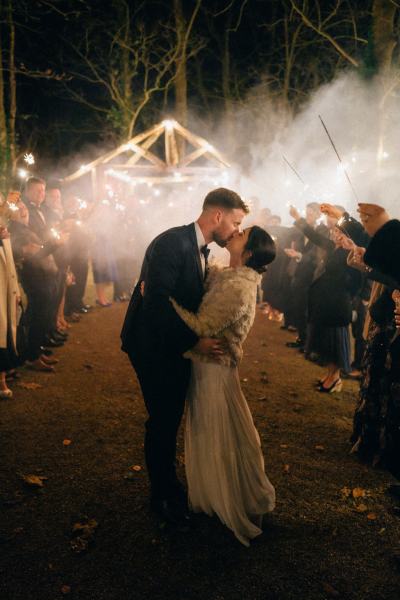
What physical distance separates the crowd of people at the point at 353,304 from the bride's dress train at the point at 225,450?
130 cm

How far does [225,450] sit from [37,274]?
496 centimetres

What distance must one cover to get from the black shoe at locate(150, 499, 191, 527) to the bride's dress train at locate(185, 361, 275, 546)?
0.28 metres

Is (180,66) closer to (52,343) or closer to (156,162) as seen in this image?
(156,162)

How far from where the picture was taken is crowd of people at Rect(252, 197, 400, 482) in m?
3.55

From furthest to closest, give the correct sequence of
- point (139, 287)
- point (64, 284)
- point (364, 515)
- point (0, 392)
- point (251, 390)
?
point (64, 284) → point (251, 390) → point (0, 392) → point (364, 515) → point (139, 287)

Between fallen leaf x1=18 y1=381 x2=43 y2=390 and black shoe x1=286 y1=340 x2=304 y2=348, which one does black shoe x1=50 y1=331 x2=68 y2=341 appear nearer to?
fallen leaf x1=18 y1=381 x2=43 y2=390

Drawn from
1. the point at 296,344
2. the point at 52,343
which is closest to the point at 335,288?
the point at 296,344

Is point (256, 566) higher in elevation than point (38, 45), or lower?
lower

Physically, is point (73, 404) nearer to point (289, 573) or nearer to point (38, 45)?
point (289, 573)

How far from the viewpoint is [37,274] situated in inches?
273

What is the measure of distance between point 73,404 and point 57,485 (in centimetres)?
187

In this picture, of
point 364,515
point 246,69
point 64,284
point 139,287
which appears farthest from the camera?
point 246,69

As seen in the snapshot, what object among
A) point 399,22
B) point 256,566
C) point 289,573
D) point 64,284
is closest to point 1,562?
point 256,566

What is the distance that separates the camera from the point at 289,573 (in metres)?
2.93
